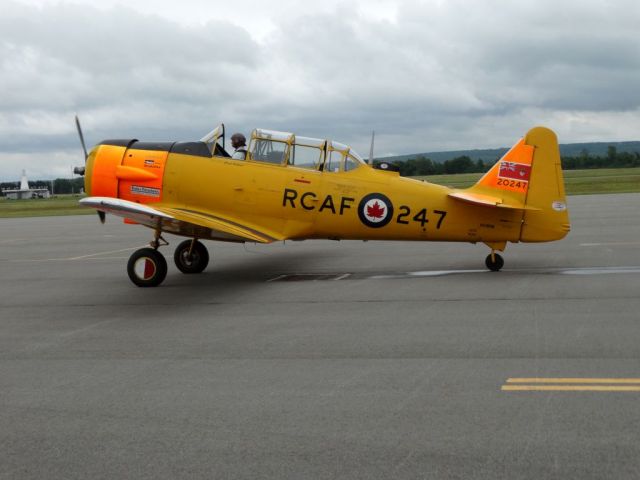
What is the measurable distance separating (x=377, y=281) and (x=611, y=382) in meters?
6.65

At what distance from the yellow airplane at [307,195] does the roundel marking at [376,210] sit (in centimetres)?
2

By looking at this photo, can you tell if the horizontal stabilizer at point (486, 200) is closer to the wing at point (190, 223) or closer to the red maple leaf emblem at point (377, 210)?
the red maple leaf emblem at point (377, 210)

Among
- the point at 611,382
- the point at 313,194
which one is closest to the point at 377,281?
the point at 313,194

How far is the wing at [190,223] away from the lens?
1113 cm

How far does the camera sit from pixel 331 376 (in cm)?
636

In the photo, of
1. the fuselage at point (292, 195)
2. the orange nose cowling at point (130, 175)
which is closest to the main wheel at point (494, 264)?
the fuselage at point (292, 195)

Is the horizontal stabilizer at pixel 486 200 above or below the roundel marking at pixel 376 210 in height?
above

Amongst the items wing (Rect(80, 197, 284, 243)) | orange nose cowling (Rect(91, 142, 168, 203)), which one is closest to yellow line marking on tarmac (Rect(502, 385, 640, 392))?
wing (Rect(80, 197, 284, 243))

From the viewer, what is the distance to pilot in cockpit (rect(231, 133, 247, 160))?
13.2 metres

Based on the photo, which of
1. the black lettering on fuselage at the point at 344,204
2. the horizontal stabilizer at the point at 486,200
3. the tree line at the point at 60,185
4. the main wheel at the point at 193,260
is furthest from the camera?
the tree line at the point at 60,185

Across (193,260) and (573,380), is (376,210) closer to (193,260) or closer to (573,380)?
(193,260)

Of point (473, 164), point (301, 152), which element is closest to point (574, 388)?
point (301, 152)

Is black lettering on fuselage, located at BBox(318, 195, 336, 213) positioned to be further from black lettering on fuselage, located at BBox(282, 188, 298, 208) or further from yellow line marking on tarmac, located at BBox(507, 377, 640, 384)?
yellow line marking on tarmac, located at BBox(507, 377, 640, 384)

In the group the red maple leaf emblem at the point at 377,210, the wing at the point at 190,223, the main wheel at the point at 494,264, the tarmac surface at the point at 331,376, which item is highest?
the red maple leaf emblem at the point at 377,210
